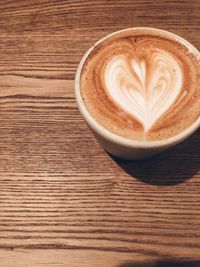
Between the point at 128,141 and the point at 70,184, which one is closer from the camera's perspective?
the point at 128,141

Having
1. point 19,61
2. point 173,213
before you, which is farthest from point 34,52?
point 173,213

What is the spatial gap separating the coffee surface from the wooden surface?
0.15m

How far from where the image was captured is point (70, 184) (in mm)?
745

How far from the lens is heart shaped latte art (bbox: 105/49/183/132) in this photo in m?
0.66

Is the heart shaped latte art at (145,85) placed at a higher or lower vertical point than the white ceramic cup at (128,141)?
higher

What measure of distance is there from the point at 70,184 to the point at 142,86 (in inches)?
10.4

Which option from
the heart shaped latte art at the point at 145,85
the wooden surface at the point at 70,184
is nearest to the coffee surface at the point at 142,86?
the heart shaped latte art at the point at 145,85

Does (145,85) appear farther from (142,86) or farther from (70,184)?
(70,184)

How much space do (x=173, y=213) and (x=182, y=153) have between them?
0.14 m

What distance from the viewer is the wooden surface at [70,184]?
26.8 inches

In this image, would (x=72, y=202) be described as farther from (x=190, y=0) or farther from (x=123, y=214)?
(x=190, y=0)

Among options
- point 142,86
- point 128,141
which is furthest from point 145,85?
point 128,141

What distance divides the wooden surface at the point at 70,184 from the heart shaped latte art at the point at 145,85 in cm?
15

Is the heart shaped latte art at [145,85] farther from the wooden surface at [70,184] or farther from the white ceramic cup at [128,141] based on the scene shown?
the wooden surface at [70,184]
